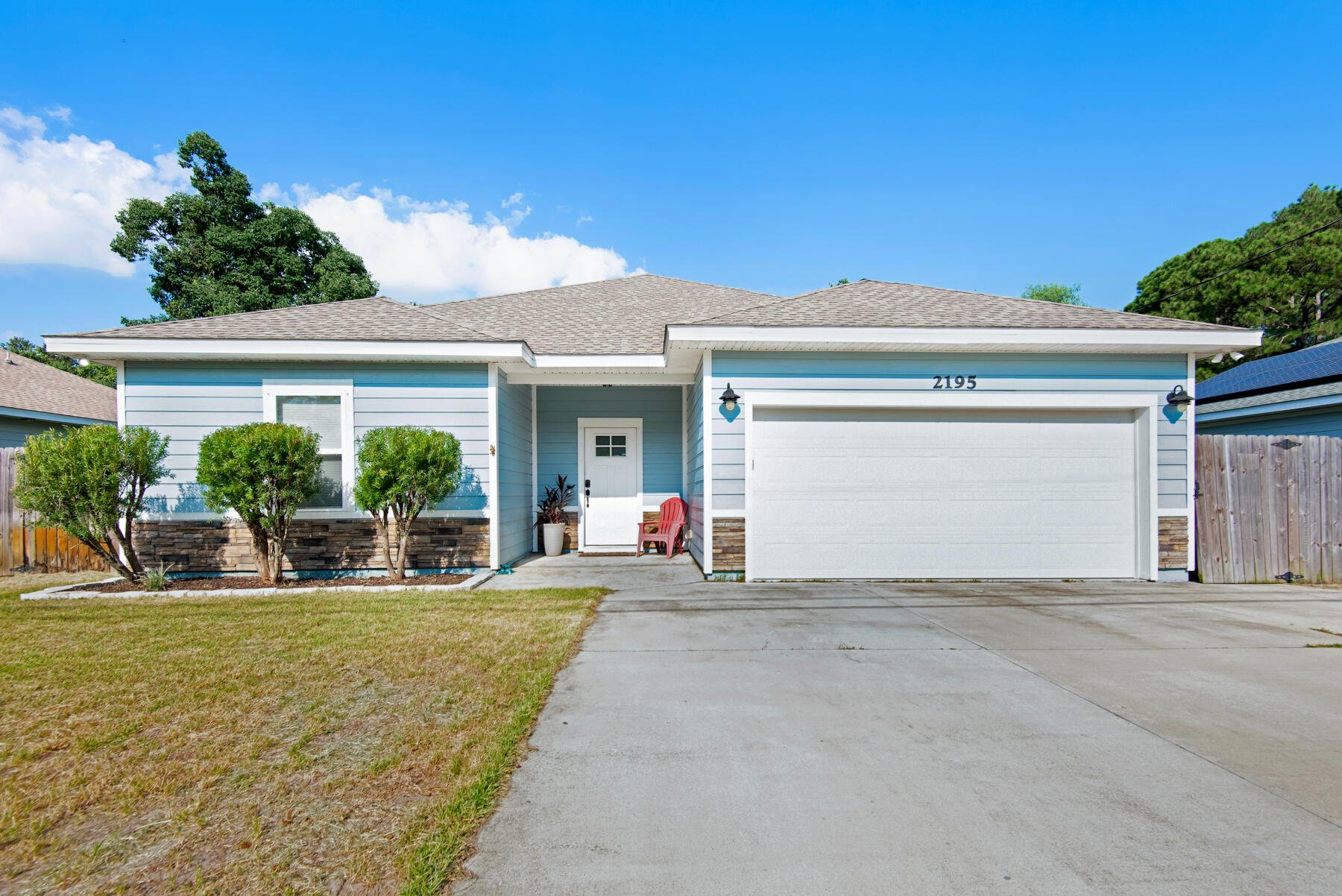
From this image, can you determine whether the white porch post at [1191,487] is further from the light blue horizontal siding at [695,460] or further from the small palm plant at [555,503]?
the small palm plant at [555,503]

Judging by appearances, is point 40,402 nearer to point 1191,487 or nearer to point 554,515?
point 554,515

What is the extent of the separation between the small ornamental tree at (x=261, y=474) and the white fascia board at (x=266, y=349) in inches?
37.6

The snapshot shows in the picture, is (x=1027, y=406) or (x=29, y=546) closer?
(x=1027, y=406)

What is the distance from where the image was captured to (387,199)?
1853 cm

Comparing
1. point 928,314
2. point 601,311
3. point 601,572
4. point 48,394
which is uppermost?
point 601,311

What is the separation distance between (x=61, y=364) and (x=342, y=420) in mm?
32711

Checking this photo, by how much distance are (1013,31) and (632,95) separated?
6.22m

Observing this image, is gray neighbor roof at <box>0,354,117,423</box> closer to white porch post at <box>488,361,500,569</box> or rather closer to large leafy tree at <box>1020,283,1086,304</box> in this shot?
white porch post at <box>488,361,500,569</box>

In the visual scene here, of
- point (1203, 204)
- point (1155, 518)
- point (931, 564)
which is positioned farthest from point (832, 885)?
point (1203, 204)

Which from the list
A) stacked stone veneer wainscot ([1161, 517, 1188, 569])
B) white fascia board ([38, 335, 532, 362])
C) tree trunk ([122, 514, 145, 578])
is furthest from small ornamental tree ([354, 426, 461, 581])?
stacked stone veneer wainscot ([1161, 517, 1188, 569])

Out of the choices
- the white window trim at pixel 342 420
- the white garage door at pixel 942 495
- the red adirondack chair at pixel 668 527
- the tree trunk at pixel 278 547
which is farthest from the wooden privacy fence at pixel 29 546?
the white garage door at pixel 942 495

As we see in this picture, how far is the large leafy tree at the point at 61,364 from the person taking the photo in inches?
878

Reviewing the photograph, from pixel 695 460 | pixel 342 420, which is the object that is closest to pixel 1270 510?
pixel 695 460

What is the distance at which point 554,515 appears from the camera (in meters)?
9.58
